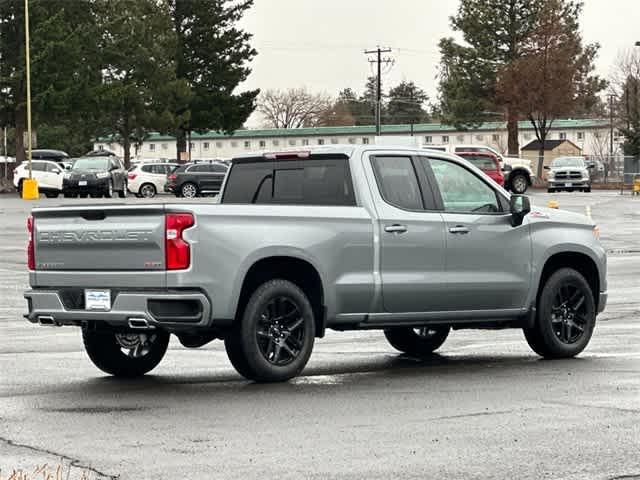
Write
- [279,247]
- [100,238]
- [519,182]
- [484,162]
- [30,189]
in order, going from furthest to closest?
[519,182], [30,189], [484,162], [279,247], [100,238]

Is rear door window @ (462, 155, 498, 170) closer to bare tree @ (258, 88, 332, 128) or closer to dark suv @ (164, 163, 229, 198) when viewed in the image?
dark suv @ (164, 163, 229, 198)

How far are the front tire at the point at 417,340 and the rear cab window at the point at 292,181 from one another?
2.05m

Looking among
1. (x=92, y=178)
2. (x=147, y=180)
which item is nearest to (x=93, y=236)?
(x=92, y=178)

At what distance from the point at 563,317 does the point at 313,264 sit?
9.39 ft

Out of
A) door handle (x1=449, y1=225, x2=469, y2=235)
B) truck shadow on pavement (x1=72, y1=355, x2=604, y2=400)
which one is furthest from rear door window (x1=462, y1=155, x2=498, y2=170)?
door handle (x1=449, y1=225, x2=469, y2=235)

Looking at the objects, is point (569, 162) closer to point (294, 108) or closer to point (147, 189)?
point (147, 189)

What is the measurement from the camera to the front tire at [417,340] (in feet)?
43.7

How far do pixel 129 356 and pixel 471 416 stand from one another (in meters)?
3.56

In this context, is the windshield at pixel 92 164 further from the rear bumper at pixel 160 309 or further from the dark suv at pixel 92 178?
the rear bumper at pixel 160 309

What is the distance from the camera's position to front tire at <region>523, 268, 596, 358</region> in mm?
12508

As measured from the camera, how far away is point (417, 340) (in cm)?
1338

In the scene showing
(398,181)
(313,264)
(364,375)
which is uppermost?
(398,181)

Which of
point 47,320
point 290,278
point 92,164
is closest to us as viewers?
point 47,320

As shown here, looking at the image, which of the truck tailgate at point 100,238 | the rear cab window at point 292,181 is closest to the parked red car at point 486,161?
the rear cab window at point 292,181
